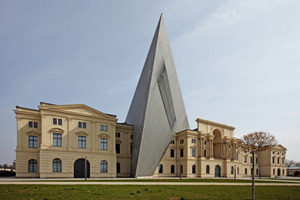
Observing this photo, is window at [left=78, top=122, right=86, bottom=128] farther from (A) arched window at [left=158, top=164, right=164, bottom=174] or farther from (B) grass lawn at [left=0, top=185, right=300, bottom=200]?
(B) grass lawn at [left=0, top=185, right=300, bottom=200]

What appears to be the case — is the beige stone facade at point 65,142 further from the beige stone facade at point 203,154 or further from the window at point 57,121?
the beige stone facade at point 203,154

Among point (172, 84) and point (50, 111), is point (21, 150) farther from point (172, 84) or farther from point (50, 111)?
point (172, 84)

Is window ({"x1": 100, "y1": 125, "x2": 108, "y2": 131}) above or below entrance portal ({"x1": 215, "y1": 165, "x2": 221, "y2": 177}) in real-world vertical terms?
above

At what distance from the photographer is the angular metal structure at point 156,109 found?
45.9 metres

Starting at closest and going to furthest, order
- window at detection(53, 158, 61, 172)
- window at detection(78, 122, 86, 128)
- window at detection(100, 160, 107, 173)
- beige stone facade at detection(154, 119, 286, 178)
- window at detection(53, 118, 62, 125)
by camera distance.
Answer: window at detection(53, 158, 61, 172) < window at detection(53, 118, 62, 125) < window at detection(78, 122, 86, 128) < window at detection(100, 160, 107, 173) < beige stone facade at detection(154, 119, 286, 178)

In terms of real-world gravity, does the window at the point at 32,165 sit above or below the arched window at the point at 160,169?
above

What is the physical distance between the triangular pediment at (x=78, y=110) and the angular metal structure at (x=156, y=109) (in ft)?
26.0

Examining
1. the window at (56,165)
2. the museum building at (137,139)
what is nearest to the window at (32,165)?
the museum building at (137,139)

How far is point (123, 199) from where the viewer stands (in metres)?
13.3

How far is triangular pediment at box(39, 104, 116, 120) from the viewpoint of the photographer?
40.0 m

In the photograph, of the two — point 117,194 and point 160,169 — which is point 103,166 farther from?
point 117,194

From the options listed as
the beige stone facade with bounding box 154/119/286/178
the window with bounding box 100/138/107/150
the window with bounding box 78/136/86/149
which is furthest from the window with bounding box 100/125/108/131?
the beige stone facade with bounding box 154/119/286/178

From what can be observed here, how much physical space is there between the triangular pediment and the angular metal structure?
26.0ft

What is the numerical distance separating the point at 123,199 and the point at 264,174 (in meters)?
80.9
